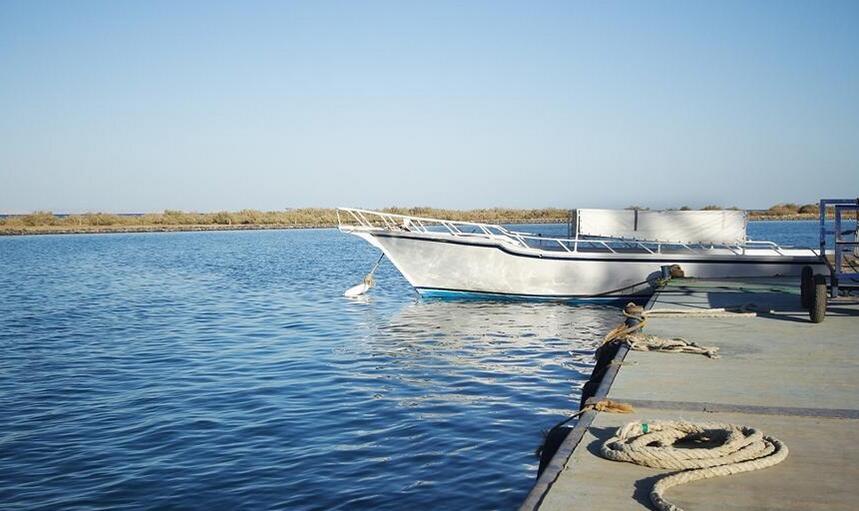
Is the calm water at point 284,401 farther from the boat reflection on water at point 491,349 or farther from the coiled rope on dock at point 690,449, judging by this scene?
the coiled rope on dock at point 690,449

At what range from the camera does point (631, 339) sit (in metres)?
10.3

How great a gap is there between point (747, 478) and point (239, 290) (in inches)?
1091

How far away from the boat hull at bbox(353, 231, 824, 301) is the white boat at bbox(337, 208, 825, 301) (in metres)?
0.03

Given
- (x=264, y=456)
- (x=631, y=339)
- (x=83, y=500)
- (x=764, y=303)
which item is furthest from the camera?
(x=764, y=303)

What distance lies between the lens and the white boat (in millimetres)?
22609

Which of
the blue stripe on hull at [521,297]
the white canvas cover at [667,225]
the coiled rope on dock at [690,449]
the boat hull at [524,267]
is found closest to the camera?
the coiled rope on dock at [690,449]

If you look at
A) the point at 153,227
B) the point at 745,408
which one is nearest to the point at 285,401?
the point at 745,408

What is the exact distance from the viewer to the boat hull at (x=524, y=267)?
22.8 meters

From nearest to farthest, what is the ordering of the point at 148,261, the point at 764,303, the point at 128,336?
the point at 764,303
the point at 128,336
the point at 148,261

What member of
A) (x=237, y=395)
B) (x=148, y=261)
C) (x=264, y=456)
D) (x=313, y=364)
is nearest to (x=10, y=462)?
(x=264, y=456)

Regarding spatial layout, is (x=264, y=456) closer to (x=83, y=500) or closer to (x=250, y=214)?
(x=83, y=500)

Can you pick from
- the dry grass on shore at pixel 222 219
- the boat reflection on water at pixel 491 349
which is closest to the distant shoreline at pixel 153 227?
the dry grass on shore at pixel 222 219

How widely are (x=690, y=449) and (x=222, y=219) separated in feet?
385

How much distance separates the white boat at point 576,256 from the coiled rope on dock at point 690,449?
1653 cm
